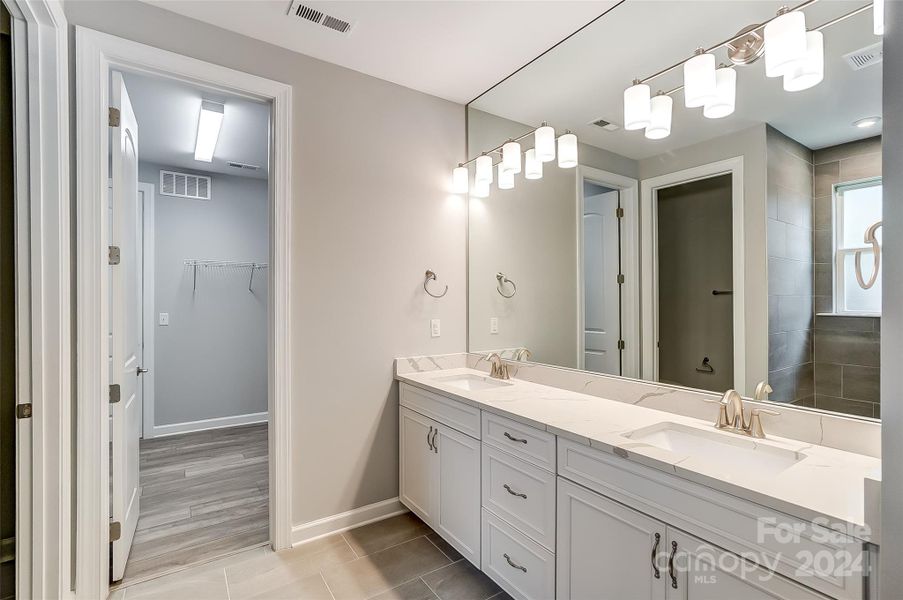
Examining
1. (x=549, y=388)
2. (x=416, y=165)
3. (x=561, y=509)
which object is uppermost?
(x=416, y=165)

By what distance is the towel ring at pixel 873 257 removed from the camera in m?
1.24

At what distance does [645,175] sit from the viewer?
190 cm

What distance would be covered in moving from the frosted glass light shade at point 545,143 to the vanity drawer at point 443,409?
4.62ft

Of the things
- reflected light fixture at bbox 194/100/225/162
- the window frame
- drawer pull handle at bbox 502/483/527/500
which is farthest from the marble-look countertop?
reflected light fixture at bbox 194/100/225/162

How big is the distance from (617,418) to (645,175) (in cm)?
109

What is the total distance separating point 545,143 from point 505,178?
Result: 40 cm

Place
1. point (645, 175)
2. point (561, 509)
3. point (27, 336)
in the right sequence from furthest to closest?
point (645, 175)
point (27, 336)
point (561, 509)

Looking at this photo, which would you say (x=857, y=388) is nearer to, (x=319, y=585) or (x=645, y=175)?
(x=645, y=175)

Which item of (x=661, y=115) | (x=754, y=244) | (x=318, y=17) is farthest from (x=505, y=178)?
(x=754, y=244)

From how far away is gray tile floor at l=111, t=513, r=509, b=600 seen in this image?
1873mm

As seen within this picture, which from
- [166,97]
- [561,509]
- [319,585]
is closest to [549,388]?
[561,509]

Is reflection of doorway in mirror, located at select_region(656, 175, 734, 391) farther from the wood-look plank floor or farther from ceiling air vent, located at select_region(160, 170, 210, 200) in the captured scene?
ceiling air vent, located at select_region(160, 170, 210, 200)

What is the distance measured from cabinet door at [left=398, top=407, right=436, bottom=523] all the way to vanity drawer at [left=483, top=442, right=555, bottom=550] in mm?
482

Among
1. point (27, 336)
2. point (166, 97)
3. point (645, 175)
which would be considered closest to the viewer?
point (27, 336)
